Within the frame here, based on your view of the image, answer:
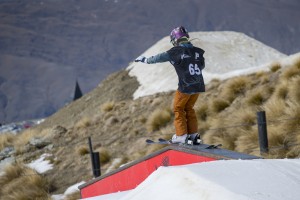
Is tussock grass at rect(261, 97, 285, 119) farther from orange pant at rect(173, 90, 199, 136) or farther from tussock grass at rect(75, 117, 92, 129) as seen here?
tussock grass at rect(75, 117, 92, 129)

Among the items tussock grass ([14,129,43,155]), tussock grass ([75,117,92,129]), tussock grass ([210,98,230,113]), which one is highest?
tussock grass ([210,98,230,113])

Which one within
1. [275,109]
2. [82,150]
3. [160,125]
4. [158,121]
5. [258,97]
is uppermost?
[258,97]

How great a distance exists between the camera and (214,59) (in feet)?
77.4

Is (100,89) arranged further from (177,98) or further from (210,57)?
(177,98)

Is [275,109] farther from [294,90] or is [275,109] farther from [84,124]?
[84,124]

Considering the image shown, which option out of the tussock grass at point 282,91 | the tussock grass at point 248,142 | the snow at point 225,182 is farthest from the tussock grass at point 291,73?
the snow at point 225,182

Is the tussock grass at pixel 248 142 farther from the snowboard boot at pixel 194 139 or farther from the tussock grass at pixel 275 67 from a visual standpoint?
the tussock grass at pixel 275 67

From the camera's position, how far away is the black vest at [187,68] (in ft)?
24.6

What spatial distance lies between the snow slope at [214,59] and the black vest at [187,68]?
1093cm

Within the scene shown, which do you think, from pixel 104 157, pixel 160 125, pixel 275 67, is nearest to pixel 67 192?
pixel 104 157

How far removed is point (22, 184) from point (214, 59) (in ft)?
42.3

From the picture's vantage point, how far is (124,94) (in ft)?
73.2

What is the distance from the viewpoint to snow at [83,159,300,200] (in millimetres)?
3820

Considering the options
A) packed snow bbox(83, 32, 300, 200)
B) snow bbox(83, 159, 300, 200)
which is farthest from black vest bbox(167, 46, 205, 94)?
snow bbox(83, 159, 300, 200)
